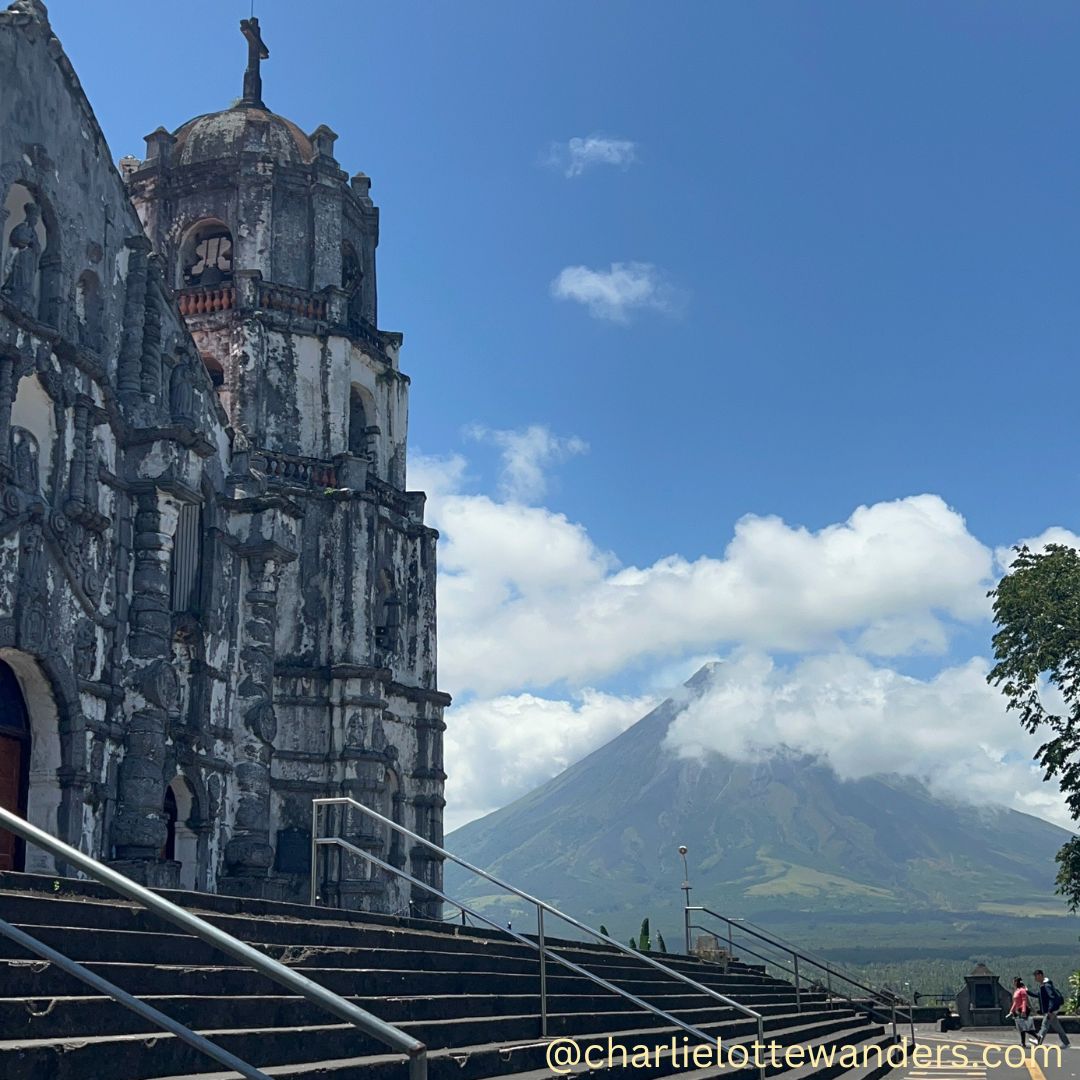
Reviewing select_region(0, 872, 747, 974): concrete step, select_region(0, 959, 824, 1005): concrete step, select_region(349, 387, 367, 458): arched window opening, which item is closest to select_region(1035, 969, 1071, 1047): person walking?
select_region(0, 959, 824, 1005): concrete step

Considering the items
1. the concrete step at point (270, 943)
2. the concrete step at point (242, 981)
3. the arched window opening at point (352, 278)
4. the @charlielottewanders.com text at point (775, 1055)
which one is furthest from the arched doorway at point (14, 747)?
the arched window opening at point (352, 278)

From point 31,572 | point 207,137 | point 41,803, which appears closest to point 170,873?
point 41,803

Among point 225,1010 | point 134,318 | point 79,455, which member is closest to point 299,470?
point 134,318

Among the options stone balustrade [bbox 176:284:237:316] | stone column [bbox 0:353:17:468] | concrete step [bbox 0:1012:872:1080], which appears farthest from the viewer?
stone balustrade [bbox 176:284:237:316]

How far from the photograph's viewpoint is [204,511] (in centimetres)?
2280

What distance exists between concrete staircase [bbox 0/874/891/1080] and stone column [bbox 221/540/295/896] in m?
7.76

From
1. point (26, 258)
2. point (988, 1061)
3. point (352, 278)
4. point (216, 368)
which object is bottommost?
point (988, 1061)

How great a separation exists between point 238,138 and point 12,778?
Answer: 17.8 metres

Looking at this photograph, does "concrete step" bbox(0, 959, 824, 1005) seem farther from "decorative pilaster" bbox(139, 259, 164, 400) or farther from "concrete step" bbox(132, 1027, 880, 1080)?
"decorative pilaster" bbox(139, 259, 164, 400)

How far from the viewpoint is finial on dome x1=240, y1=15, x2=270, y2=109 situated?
32.7 m

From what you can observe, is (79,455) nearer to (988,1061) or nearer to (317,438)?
(317,438)

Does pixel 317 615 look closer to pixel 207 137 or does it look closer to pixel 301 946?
pixel 207 137

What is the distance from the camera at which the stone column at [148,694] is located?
18.6 m

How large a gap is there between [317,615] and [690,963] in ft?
34.2
